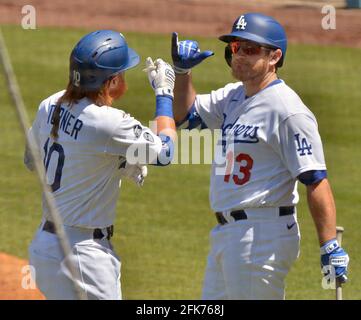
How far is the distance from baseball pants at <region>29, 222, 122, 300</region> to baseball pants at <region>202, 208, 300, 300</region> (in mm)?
573

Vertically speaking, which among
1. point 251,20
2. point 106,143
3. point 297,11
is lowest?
point 106,143

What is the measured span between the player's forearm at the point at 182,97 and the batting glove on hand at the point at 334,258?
113 cm

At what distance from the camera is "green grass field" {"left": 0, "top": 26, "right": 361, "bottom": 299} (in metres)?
7.78

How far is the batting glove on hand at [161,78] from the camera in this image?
5121mm

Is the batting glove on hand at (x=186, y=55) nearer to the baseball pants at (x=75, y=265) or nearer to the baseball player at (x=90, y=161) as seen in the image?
the baseball player at (x=90, y=161)

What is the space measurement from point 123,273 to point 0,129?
163 inches

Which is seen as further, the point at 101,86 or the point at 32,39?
the point at 32,39

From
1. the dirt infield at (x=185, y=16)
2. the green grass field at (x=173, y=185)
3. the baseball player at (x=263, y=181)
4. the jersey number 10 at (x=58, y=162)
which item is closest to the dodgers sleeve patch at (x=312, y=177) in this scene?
the baseball player at (x=263, y=181)

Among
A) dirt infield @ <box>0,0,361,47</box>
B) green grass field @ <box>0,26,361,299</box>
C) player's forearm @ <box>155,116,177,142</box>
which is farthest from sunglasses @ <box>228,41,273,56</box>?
dirt infield @ <box>0,0,361,47</box>

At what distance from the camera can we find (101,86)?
4.88m


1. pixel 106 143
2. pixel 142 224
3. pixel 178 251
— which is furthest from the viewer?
pixel 142 224

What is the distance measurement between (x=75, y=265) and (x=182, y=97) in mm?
1180
